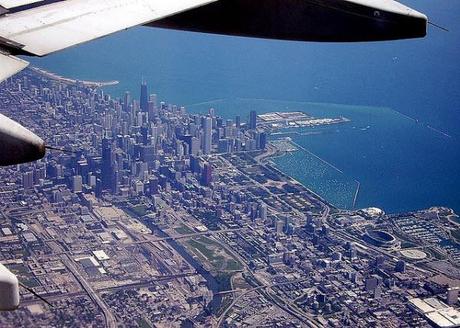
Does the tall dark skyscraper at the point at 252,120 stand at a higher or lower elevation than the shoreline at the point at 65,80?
lower

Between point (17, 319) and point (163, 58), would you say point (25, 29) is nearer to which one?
point (17, 319)

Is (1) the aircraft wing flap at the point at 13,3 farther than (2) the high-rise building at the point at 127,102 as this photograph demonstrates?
No

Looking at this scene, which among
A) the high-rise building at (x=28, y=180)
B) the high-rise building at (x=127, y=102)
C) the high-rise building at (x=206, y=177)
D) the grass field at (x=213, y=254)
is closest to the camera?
the grass field at (x=213, y=254)

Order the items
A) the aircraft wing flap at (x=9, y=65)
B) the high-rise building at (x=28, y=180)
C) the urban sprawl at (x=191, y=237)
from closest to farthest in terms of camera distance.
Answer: the aircraft wing flap at (x=9, y=65) → the urban sprawl at (x=191, y=237) → the high-rise building at (x=28, y=180)

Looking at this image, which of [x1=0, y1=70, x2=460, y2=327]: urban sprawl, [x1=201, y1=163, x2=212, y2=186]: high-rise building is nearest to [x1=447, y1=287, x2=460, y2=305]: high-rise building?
[x1=0, y1=70, x2=460, y2=327]: urban sprawl

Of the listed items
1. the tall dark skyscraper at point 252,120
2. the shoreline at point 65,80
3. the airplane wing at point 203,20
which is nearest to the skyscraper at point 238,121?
the tall dark skyscraper at point 252,120

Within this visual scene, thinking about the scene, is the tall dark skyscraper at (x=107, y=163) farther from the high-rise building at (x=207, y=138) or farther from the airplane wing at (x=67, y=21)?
the airplane wing at (x=67, y=21)

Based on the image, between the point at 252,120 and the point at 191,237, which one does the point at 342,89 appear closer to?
the point at 252,120
